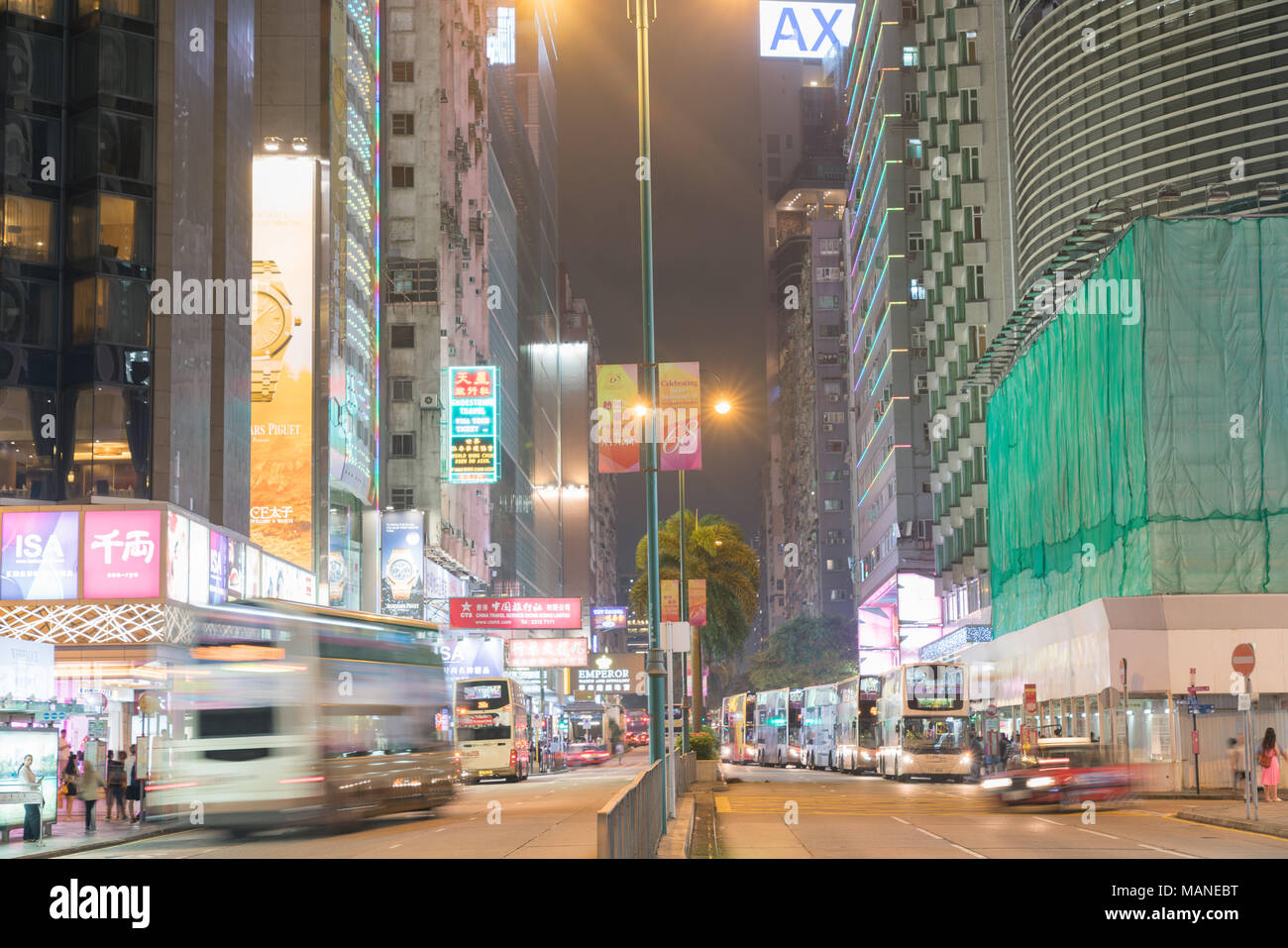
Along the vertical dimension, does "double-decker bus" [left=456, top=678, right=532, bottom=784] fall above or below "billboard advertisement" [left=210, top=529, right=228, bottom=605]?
below

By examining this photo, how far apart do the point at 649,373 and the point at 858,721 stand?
120ft

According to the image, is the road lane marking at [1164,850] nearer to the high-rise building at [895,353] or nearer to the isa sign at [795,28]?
the isa sign at [795,28]

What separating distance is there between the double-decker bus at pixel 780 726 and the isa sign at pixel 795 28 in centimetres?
3226

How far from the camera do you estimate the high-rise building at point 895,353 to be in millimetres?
100562

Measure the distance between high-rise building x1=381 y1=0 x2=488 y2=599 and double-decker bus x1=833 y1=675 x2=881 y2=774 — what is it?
27558 millimetres

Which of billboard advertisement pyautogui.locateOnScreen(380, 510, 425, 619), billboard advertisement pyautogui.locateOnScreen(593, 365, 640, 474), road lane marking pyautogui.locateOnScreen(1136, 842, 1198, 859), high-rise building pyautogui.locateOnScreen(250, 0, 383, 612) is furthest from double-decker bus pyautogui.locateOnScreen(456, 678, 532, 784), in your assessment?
road lane marking pyautogui.locateOnScreen(1136, 842, 1198, 859)

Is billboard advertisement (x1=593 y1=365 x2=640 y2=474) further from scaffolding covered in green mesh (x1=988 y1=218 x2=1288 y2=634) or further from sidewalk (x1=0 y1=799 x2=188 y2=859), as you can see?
scaffolding covered in green mesh (x1=988 y1=218 x2=1288 y2=634)

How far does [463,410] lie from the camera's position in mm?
76812

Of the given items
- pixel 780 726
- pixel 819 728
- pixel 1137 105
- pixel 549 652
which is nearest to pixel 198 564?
pixel 819 728

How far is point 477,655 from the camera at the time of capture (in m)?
92.7

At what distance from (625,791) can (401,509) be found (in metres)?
73.0

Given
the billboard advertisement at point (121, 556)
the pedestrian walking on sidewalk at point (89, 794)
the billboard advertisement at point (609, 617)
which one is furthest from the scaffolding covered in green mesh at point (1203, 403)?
the billboard advertisement at point (609, 617)

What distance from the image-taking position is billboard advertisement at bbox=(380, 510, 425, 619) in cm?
7775
